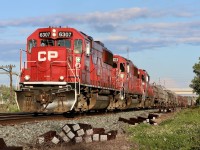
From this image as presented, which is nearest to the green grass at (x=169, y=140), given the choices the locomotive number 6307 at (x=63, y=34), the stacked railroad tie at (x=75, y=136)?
the stacked railroad tie at (x=75, y=136)

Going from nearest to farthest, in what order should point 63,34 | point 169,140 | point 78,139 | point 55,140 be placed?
point 55,140, point 78,139, point 169,140, point 63,34

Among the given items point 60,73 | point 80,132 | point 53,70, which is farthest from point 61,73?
point 80,132

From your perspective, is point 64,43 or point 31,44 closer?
point 64,43

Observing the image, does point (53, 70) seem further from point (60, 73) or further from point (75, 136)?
point (75, 136)

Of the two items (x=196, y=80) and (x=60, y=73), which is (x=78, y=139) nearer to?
(x=60, y=73)

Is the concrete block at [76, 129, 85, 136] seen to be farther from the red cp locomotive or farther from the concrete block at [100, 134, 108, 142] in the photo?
the red cp locomotive

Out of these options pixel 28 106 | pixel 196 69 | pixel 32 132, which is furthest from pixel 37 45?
pixel 196 69

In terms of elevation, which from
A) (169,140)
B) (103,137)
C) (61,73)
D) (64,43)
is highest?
(64,43)

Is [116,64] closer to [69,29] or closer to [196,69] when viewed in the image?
[69,29]

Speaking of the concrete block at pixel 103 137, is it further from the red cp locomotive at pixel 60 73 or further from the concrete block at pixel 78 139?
the red cp locomotive at pixel 60 73

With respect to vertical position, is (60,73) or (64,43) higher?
(64,43)

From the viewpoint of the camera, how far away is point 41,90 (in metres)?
18.0

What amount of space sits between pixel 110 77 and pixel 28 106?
9.63 meters

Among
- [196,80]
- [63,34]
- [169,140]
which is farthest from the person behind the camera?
[196,80]
